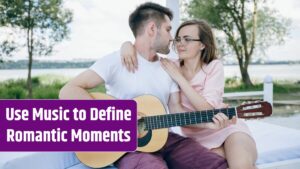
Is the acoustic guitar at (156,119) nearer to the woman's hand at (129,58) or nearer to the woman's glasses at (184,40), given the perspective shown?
the woman's hand at (129,58)

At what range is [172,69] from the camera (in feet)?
3.92

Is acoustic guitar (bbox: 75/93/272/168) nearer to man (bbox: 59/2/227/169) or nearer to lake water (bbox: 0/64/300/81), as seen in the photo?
man (bbox: 59/2/227/169)

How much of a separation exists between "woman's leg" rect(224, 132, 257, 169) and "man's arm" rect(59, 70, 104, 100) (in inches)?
17.0

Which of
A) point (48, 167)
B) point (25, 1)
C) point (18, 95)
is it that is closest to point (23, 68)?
point (18, 95)

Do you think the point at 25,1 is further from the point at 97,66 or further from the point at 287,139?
the point at 287,139

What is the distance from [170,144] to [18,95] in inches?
65.6

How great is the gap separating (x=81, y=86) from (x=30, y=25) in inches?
61.1

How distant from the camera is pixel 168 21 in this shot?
1.26 meters

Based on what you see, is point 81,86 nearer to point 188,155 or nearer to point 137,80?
point 137,80

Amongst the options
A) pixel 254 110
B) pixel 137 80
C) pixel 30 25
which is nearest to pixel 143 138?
pixel 137 80

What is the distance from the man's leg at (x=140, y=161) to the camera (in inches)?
40.1

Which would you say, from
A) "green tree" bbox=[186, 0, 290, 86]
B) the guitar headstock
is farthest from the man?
"green tree" bbox=[186, 0, 290, 86]

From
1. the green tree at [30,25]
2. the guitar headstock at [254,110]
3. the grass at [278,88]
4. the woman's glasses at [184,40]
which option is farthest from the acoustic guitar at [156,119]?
the grass at [278,88]

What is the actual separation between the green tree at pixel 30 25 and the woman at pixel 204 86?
1.48 metres
